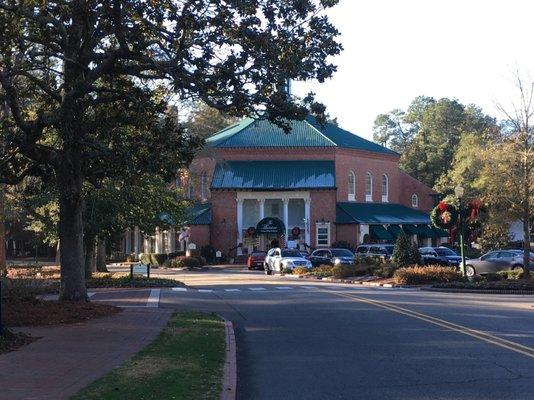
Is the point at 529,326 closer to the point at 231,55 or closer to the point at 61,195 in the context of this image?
the point at 231,55

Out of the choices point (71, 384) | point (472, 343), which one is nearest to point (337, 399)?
point (71, 384)

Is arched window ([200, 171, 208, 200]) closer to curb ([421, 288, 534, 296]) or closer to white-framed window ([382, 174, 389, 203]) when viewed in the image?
→ white-framed window ([382, 174, 389, 203])

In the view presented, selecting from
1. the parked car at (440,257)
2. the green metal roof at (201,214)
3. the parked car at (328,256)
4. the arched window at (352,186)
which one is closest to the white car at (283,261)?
the parked car at (328,256)

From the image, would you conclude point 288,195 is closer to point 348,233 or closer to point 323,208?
point 323,208

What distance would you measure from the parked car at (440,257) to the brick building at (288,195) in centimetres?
1460

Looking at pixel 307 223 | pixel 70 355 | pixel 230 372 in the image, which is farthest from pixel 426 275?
pixel 307 223

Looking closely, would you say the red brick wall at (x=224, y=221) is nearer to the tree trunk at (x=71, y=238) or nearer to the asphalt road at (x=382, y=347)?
the asphalt road at (x=382, y=347)

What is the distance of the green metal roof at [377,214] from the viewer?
61378 millimetres

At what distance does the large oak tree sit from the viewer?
49.0ft

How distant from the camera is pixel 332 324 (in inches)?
656

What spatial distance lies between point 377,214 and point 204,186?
645 inches

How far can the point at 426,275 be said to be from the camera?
31750 millimetres

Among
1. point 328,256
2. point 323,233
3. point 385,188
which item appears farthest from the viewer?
point 385,188

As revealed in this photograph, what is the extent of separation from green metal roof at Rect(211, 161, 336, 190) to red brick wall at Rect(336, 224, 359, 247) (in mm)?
3649
